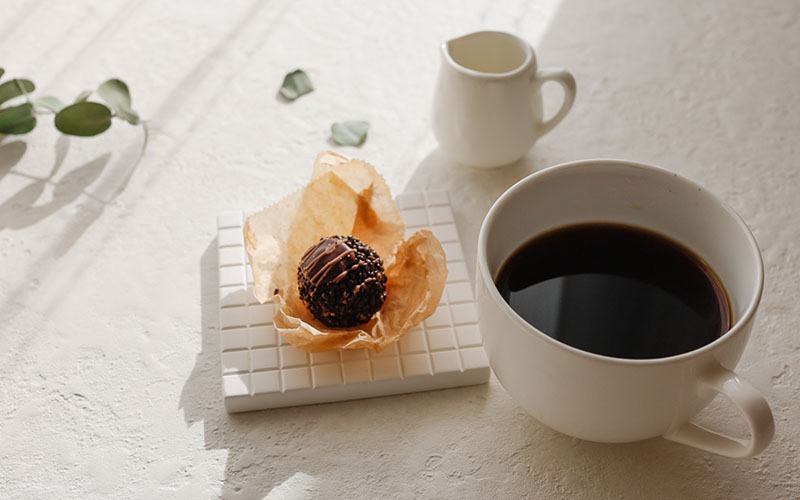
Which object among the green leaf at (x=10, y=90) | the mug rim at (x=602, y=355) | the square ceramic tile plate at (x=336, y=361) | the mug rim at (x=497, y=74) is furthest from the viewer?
the green leaf at (x=10, y=90)

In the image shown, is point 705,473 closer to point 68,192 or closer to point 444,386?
point 444,386

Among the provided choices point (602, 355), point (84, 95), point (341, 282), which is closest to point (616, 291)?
point (602, 355)

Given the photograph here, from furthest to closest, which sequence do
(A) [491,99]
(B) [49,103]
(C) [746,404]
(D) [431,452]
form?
(B) [49,103], (A) [491,99], (D) [431,452], (C) [746,404]

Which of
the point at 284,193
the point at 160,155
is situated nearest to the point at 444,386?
the point at 284,193

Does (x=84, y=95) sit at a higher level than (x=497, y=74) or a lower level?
lower

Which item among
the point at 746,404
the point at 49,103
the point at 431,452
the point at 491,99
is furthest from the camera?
the point at 49,103

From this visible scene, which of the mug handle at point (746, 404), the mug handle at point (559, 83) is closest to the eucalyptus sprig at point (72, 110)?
the mug handle at point (559, 83)

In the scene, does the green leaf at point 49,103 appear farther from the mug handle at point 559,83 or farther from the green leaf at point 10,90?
the mug handle at point 559,83

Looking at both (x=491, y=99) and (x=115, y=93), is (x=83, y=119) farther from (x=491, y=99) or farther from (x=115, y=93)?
(x=491, y=99)
